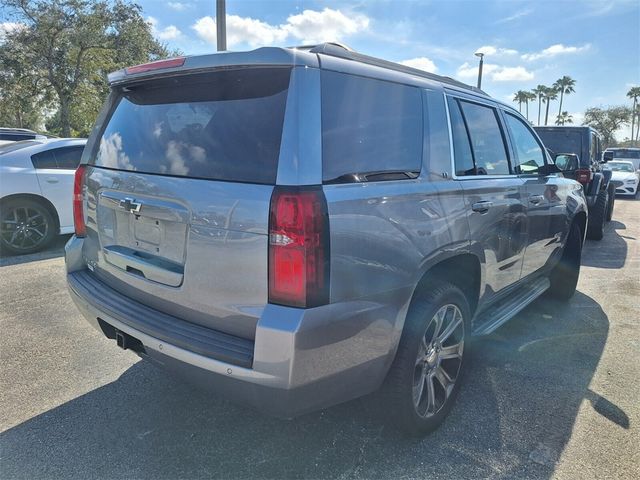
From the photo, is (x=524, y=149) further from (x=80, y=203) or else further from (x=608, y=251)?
(x=608, y=251)

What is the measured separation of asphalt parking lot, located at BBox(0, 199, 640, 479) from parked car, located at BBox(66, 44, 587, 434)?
257mm

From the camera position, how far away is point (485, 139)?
326 centimetres

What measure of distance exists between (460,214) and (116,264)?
1947mm

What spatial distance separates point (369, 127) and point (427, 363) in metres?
1.32

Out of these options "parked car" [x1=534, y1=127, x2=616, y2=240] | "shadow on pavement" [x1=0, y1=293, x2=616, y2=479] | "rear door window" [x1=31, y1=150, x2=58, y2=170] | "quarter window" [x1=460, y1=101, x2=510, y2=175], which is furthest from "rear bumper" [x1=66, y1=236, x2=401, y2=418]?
"parked car" [x1=534, y1=127, x2=616, y2=240]

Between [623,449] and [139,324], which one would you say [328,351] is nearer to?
[139,324]

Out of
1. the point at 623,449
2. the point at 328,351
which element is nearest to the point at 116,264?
the point at 328,351

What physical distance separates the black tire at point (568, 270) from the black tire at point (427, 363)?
2517mm

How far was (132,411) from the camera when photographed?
2.77 m

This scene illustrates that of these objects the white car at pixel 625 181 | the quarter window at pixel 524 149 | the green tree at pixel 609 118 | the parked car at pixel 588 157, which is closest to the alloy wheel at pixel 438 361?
the quarter window at pixel 524 149

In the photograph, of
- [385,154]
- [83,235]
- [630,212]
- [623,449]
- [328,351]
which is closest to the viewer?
[328,351]

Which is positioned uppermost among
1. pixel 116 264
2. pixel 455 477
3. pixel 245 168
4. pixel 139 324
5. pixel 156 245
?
pixel 245 168

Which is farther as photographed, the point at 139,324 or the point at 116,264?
the point at 116,264

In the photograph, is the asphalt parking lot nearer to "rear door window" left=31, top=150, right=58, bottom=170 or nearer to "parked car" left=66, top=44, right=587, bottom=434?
"parked car" left=66, top=44, right=587, bottom=434
